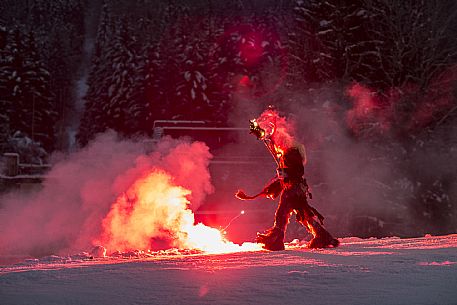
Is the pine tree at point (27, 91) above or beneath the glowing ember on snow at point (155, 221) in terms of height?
above

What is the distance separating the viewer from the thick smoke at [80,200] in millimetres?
17359

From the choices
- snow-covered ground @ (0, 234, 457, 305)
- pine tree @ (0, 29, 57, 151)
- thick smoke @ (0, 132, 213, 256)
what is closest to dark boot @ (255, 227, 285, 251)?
snow-covered ground @ (0, 234, 457, 305)

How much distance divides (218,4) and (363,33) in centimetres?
4476

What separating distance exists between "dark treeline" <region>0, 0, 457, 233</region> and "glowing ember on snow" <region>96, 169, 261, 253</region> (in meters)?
15.3

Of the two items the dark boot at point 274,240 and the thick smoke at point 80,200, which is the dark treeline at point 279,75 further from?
the dark boot at point 274,240

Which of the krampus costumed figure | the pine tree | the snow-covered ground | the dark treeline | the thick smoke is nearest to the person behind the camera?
the snow-covered ground

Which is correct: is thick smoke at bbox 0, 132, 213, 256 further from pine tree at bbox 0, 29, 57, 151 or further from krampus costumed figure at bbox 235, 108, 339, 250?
pine tree at bbox 0, 29, 57, 151

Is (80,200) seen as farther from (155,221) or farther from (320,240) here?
(320,240)

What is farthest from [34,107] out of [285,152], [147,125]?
[285,152]

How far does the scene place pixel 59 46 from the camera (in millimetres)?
71625

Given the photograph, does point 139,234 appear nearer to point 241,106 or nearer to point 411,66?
point 411,66

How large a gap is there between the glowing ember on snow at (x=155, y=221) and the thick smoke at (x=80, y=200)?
2.18m

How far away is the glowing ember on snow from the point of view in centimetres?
1198

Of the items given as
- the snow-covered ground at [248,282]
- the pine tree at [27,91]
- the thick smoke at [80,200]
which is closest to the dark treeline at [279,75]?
the pine tree at [27,91]
